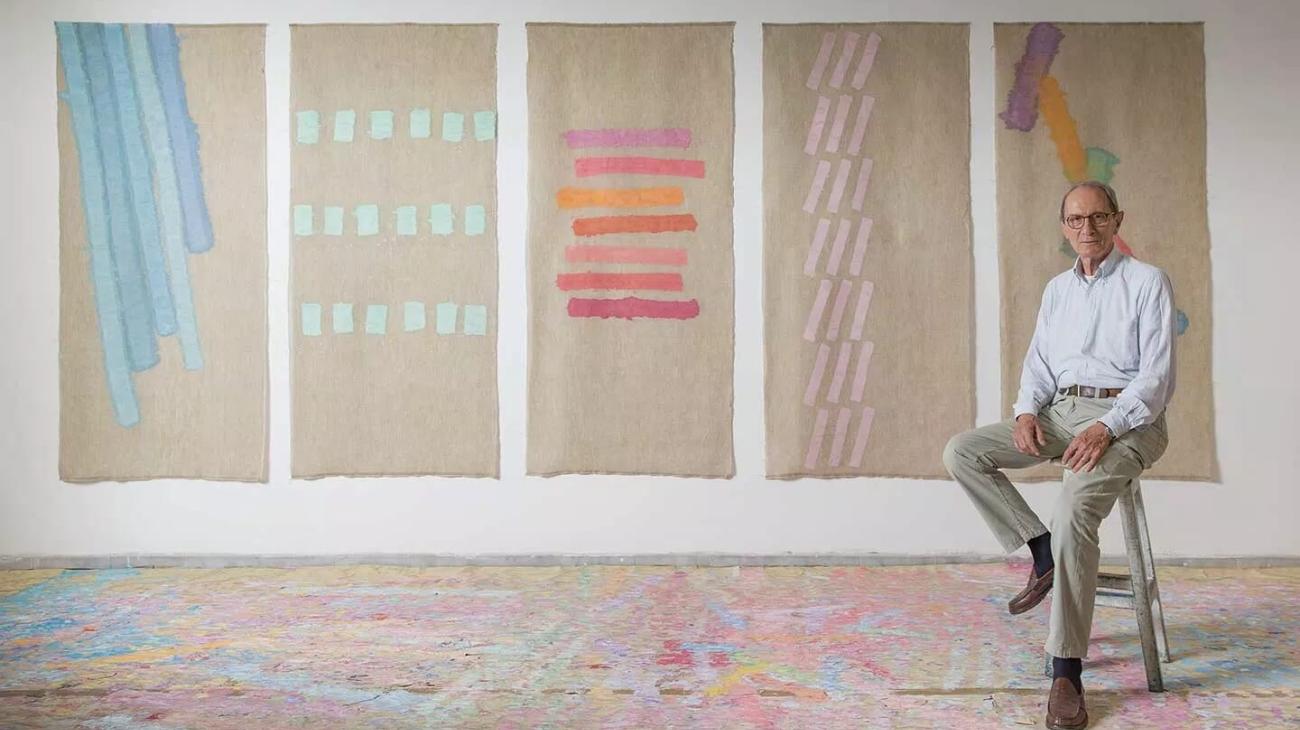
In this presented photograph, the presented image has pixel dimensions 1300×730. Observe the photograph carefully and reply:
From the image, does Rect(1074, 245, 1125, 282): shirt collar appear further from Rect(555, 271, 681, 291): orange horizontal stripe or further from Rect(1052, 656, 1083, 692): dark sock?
Rect(555, 271, 681, 291): orange horizontal stripe

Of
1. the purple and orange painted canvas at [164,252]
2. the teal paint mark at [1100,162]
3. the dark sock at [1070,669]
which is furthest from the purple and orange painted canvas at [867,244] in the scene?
the purple and orange painted canvas at [164,252]

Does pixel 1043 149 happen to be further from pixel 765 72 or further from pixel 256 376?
pixel 256 376

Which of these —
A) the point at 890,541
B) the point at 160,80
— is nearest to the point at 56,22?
the point at 160,80

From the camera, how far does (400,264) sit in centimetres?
428

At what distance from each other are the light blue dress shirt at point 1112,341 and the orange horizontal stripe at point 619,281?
5.03 ft

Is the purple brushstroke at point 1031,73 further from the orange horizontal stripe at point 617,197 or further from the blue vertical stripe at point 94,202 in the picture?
the blue vertical stripe at point 94,202

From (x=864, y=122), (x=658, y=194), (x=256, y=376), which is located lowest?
(x=256, y=376)

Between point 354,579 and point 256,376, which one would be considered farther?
point 256,376

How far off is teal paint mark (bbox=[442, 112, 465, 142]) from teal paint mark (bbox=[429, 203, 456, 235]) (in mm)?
264

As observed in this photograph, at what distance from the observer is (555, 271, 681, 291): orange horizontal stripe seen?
4.25 m

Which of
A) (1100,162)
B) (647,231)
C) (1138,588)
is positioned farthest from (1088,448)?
(647,231)

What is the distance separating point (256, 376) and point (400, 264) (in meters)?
0.70

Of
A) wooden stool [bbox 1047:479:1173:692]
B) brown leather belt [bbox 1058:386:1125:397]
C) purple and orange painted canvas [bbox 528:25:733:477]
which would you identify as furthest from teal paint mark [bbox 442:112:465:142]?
wooden stool [bbox 1047:479:1173:692]

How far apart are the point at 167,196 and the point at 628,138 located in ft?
5.79
